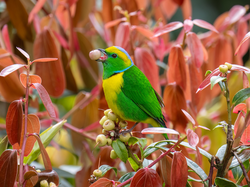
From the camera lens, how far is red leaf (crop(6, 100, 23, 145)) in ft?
2.31

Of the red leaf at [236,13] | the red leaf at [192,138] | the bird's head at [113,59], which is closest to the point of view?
the red leaf at [192,138]

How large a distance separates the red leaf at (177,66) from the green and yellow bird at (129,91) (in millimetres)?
100

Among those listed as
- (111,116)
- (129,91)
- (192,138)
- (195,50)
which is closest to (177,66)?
(195,50)

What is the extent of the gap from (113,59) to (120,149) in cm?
47

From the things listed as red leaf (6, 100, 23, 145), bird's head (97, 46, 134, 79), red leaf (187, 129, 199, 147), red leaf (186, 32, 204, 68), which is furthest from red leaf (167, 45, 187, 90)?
red leaf (6, 100, 23, 145)

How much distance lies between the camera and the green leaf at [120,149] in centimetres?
73

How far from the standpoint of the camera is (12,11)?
135cm

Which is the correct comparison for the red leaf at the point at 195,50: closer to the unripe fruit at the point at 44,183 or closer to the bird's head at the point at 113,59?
the bird's head at the point at 113,59

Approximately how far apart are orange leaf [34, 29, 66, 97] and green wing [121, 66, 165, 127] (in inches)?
11.4

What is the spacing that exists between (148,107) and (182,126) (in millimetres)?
167

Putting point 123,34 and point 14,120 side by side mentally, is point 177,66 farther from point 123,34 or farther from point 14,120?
point 14,120

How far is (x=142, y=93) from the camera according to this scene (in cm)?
105

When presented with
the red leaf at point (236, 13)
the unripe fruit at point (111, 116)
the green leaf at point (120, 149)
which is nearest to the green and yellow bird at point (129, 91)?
the unripe fruit at point (111, 116)

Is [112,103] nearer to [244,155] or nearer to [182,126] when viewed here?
[182,126]
